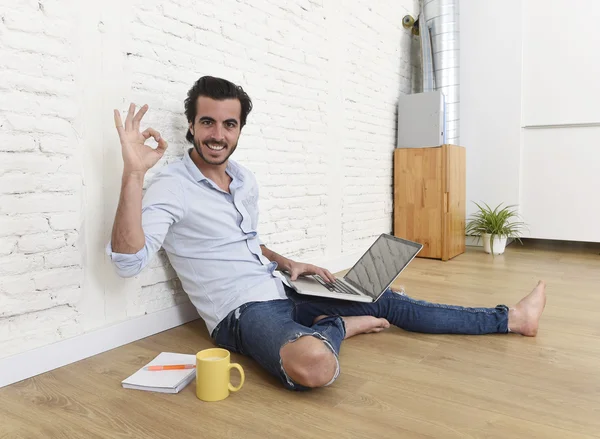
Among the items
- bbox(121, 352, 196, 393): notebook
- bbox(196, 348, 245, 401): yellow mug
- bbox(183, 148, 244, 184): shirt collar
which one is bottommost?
bbox(121, 352, 196, 393): notebook

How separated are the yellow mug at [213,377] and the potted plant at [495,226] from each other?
116 inches

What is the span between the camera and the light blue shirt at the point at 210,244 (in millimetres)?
1628

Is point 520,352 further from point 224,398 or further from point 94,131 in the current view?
point 94,131

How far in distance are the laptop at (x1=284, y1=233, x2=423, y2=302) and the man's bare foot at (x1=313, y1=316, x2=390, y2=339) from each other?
0.09 m

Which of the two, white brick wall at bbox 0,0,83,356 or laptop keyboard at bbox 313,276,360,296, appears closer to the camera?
white brick wall at bbox 0,0,83,356

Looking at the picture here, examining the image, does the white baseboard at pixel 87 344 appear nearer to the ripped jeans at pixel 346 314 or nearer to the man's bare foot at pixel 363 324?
the ripped jeans at pixel 346 314

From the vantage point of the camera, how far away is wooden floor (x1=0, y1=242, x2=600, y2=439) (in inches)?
45.1

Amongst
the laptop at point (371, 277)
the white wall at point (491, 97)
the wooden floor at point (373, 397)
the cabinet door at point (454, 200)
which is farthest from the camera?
the white wall at point (491, 97)

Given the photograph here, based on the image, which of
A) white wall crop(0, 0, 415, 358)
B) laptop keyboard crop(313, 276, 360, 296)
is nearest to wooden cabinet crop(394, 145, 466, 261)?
white wall crop(0, 0, 415, 358)

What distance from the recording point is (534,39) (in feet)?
12.4

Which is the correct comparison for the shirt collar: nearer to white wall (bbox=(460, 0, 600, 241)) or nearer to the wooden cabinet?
the wooden cabinet

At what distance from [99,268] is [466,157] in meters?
3.23

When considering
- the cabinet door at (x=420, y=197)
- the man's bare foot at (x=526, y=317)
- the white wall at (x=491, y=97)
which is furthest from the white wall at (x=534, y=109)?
the man's bare foot at (x=526, y=317)

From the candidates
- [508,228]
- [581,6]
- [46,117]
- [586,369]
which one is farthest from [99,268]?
[581,6]
